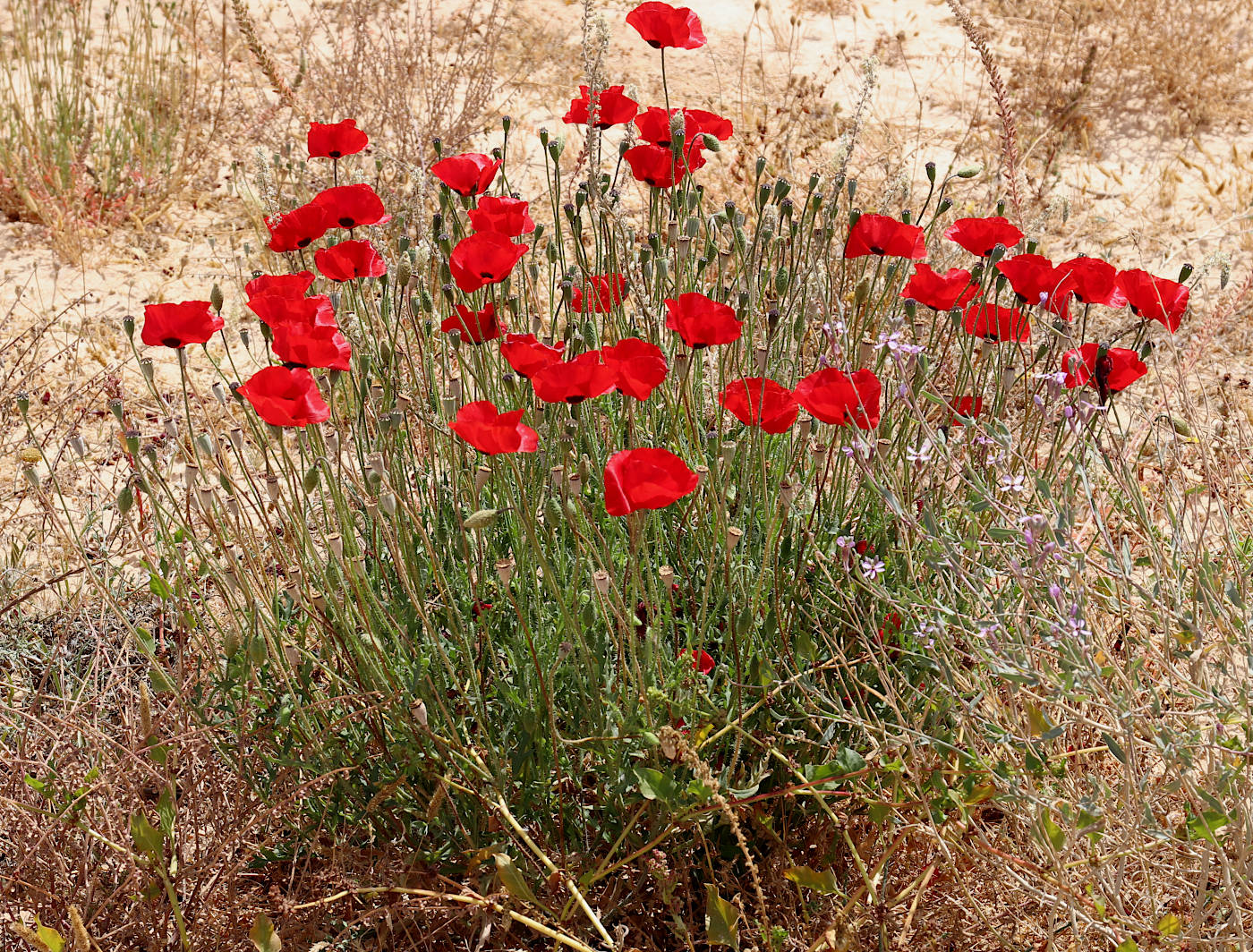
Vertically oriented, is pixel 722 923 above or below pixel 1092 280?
below

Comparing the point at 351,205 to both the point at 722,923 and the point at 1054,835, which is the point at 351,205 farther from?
the point at 1054,835

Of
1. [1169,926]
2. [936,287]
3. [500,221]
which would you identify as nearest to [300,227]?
[500,221]

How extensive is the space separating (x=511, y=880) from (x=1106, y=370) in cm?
113

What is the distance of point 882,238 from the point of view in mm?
2102

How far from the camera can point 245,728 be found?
175 cm

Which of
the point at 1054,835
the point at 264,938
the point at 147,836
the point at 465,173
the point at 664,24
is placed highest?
the point at 664,24

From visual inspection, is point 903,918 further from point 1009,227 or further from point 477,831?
point 1009,227

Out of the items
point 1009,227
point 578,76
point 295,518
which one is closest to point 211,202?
point 578,76

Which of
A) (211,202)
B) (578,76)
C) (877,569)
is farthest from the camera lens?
(578,76)

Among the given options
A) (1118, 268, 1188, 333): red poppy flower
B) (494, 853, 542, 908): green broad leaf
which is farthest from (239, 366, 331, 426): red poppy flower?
(1118, 268, 1188, 333): red poppy flower

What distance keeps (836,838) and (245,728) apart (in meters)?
1.01

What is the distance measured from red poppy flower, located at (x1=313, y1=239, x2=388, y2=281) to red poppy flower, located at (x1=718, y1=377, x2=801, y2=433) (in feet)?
2.34

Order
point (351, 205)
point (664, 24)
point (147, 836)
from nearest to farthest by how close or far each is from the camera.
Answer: point (147, 836)
point (351, 205)
point (664, 24)

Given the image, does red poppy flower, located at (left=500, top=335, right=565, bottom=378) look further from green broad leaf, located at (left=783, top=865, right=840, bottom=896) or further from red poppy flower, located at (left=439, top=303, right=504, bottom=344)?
green broad leaf, located at (left=783, top=865, right=840, bottom=896)
